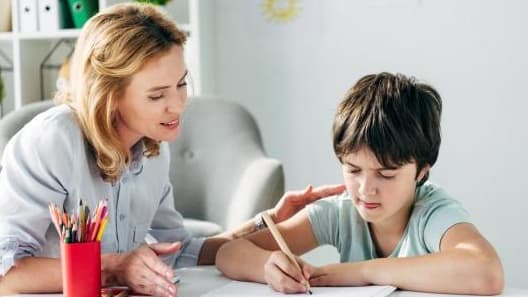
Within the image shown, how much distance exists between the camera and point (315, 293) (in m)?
1.40

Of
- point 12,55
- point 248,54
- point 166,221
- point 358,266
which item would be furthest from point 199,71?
point 358,266

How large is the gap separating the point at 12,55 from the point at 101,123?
2.29m

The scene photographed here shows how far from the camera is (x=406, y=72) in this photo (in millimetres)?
3234

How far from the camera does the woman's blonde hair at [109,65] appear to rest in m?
1.63

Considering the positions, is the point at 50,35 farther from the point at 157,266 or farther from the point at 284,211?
the point at 157,266

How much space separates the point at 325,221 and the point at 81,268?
1.70 ft

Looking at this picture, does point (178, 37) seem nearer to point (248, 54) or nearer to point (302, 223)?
point (302, 223)

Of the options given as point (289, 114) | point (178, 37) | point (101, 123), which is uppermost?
point (178, 37)

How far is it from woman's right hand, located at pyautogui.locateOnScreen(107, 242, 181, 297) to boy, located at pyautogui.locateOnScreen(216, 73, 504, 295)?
15cm

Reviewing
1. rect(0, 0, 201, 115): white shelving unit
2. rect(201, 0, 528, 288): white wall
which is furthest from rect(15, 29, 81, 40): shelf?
rect(201, 0, 528, 288): white wall

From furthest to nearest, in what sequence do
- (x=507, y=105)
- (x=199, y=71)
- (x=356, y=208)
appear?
1. (x=199, y=71)
2. (x=507, y=105)
3. (x=356, y=208)

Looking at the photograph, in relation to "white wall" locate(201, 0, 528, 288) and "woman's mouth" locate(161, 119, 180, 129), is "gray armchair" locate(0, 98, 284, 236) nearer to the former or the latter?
"white wall" locate(201, 0, 528, 288)

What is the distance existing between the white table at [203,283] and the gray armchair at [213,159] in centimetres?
103

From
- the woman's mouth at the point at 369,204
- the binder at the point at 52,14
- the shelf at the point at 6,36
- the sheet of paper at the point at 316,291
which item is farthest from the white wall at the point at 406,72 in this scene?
the sheet of paper at the point at 316,291
